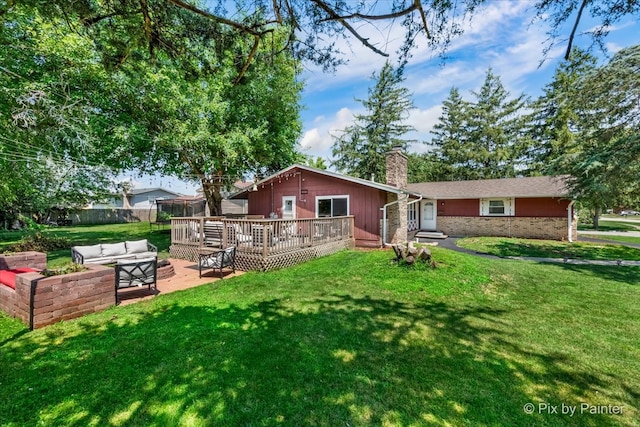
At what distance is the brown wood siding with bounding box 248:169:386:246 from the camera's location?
12.0 metres

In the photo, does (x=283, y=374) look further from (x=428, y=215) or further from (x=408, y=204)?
(x=428, y=215)

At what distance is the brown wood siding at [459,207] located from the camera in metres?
18.5

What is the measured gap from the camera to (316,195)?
13.1m

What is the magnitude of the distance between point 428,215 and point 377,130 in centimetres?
1373

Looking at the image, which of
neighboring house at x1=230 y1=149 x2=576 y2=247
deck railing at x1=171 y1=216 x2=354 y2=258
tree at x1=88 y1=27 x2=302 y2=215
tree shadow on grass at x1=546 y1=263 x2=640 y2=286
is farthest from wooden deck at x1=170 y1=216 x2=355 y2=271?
tree shadow on grass at x1=546 y1=263 x2=640 y2=286

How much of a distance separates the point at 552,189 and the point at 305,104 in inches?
607

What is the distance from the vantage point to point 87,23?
3525mm

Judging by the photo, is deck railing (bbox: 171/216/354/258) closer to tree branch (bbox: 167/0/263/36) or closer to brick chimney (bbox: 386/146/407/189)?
brick chimney (bbox: 386/146/407/189)

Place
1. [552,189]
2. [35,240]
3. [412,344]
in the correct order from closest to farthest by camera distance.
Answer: [412,344], [35,240], [552,189]

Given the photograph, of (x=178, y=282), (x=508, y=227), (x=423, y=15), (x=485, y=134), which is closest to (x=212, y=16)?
(x=423, y=15)

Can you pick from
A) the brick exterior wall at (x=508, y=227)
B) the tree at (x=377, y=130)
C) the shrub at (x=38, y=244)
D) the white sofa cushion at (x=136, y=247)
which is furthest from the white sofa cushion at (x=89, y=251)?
the tree at (x=377, y=130)

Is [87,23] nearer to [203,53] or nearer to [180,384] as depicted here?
[203,53]

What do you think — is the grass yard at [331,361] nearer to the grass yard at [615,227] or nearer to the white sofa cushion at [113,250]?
the white sofa cushion at [113,250]

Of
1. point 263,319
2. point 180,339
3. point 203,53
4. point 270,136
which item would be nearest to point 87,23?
point 203,53
